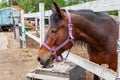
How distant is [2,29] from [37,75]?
18.7 m

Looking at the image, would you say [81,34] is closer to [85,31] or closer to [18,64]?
[85,31]

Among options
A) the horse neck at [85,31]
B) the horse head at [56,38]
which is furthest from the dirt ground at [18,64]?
the horse head at [56,38]

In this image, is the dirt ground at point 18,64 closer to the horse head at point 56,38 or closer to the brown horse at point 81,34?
the brown horse at point 81,34

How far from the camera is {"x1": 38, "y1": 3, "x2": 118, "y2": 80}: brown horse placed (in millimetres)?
2691

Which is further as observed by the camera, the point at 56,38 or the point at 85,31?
the point at 85,31

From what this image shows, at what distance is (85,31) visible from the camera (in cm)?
295

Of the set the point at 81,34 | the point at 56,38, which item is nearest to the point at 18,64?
the point at 81,34

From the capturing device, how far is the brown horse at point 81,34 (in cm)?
269

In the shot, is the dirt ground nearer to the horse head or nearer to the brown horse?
the brown horse

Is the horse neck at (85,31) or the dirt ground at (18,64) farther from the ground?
the horse neck at (85,31)

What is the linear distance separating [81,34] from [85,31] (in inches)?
2.7

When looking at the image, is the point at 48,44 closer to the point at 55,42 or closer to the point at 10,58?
the point at 55,42

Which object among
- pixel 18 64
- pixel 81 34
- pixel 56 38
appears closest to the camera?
pixel 56 38

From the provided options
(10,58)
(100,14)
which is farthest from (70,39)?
(10,58)
